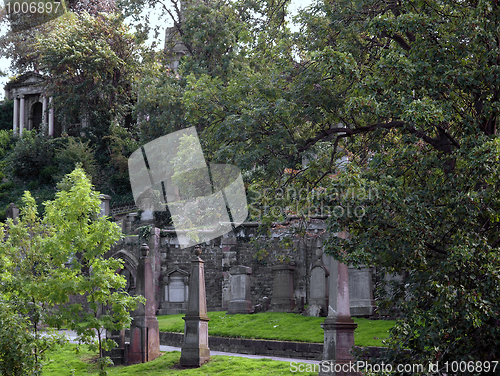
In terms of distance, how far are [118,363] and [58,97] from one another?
1183 inches

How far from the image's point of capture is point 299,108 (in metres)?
12.3

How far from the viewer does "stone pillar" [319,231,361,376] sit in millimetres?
10703

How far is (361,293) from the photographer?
744 inches

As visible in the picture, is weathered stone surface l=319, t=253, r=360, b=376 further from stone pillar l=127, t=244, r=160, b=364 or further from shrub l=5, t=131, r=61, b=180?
shrub l=5, t=131, r=61, b=180

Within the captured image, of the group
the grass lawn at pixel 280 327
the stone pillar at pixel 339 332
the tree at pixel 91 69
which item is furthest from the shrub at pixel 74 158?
the stone pillar at pixel 339 332

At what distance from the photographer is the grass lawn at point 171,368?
12.5 meters

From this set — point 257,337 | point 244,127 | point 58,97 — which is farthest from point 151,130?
point 244,127

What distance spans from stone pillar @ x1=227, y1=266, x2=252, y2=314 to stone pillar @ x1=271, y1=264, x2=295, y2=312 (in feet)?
3.41

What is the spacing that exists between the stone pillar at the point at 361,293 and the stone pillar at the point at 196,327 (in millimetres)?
6453

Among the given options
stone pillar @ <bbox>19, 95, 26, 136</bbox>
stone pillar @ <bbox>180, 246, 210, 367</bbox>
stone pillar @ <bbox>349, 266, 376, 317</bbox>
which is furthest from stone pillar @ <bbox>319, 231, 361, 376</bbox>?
stone pillar @ <bbox>19, 95, 26, 136</bbox>

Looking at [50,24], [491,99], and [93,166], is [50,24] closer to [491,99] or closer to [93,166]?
[93,166]

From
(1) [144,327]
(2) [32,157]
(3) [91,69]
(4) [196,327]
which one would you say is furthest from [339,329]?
(2) [32,157]

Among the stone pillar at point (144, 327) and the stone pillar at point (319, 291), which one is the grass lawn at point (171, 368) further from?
the stone pillar at point (319, 291)

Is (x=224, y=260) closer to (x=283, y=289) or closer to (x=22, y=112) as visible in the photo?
(x=283, y=289)
